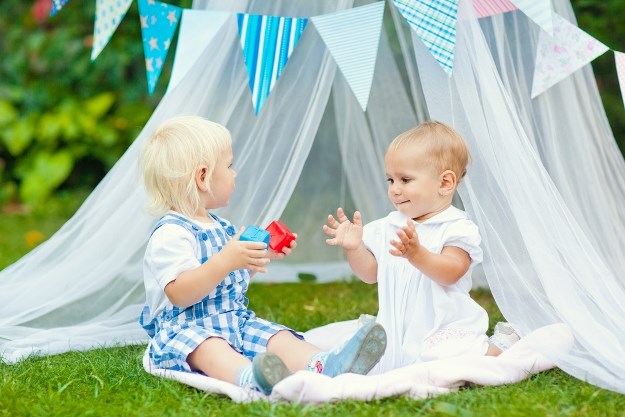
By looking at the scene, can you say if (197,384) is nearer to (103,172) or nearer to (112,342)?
(112,342)

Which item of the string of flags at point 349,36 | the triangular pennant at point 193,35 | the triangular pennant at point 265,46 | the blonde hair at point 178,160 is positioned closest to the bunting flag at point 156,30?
the string of flags at point 349,36

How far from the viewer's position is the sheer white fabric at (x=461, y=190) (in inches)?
122

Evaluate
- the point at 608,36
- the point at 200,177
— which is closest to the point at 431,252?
the point at 200,177

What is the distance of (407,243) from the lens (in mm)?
2963

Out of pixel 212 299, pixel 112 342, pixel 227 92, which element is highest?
pixel 227 92

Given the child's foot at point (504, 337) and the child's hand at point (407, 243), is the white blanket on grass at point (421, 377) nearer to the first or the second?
the child's foot at point (504, 337)

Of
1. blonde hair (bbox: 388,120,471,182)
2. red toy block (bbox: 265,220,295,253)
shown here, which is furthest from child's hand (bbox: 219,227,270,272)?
blonde hair (bbox: 388,120,471,182)

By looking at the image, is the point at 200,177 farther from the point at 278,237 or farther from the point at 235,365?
the point at 235,365

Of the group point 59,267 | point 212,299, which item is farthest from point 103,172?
point 212,299

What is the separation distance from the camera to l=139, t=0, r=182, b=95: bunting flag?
3807 mm

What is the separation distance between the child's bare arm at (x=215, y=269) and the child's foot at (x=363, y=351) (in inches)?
14.7

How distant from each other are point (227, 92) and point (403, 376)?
1.52 metres

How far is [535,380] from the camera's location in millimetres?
2951

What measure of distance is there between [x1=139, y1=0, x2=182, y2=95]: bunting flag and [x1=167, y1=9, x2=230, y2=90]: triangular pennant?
5.6 inches
